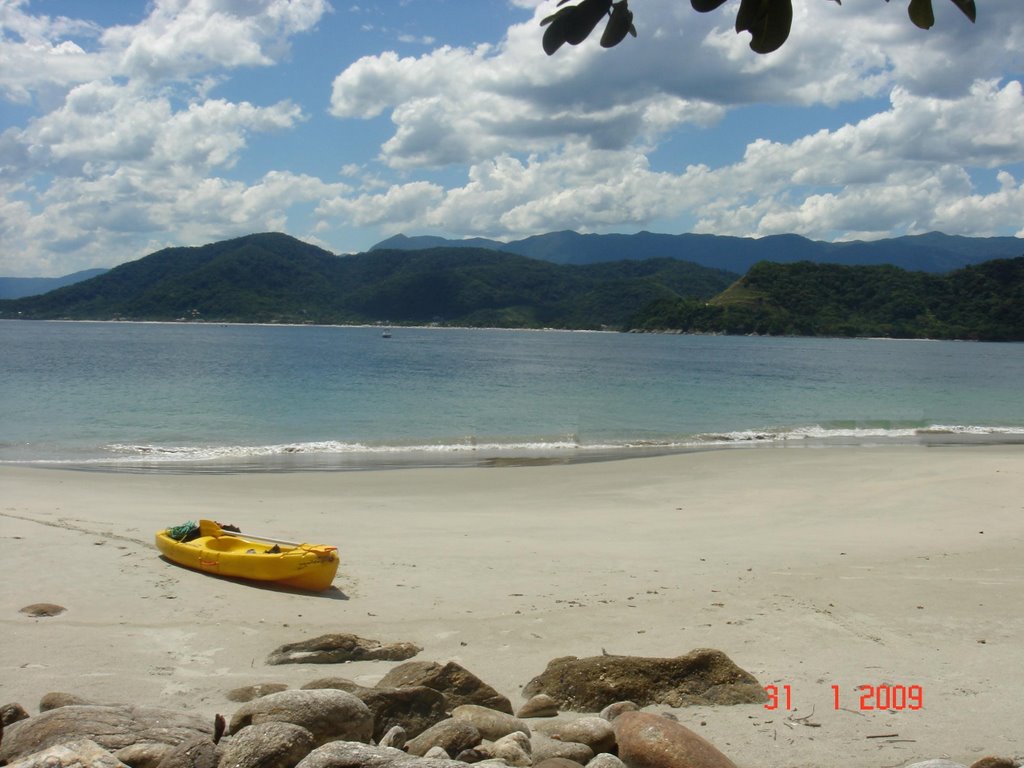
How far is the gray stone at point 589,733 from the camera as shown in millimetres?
4645

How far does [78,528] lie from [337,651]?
19.2 ft

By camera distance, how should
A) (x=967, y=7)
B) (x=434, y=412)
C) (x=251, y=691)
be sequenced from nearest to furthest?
(x=967, y=7) → (x=251, y=691) → (x=434, y=412)

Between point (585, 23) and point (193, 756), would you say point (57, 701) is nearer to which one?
point (193, 756)

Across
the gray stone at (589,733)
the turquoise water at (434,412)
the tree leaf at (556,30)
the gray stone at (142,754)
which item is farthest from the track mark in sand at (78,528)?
the tree leaf at (556,30)

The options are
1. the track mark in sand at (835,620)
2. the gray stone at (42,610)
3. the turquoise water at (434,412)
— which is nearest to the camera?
the track mark in sand at (835,620)

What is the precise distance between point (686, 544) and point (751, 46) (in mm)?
9553

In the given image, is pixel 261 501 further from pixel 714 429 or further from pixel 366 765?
pixel 714 429

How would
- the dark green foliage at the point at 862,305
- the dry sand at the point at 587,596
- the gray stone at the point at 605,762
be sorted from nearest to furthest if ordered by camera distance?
the gray stone at the point at 605,762 → the dry sand at the point at 587,596 → the dark green foliage at the point at 862,305

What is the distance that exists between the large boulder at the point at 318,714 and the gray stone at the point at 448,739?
11.9 inches

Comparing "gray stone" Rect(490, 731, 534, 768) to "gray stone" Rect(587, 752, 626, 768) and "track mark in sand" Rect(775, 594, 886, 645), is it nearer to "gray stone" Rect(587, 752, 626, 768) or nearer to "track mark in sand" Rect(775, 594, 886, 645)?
"gray stone" Rect(587, 752, 626, 768)

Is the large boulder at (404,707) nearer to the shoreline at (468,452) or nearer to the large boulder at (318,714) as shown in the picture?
the large boulder at (318,714)

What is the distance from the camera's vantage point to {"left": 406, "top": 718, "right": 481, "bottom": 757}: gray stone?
4.51 m

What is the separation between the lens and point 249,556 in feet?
28.4

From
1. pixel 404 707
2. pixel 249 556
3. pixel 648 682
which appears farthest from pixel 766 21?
pixel 249 556
